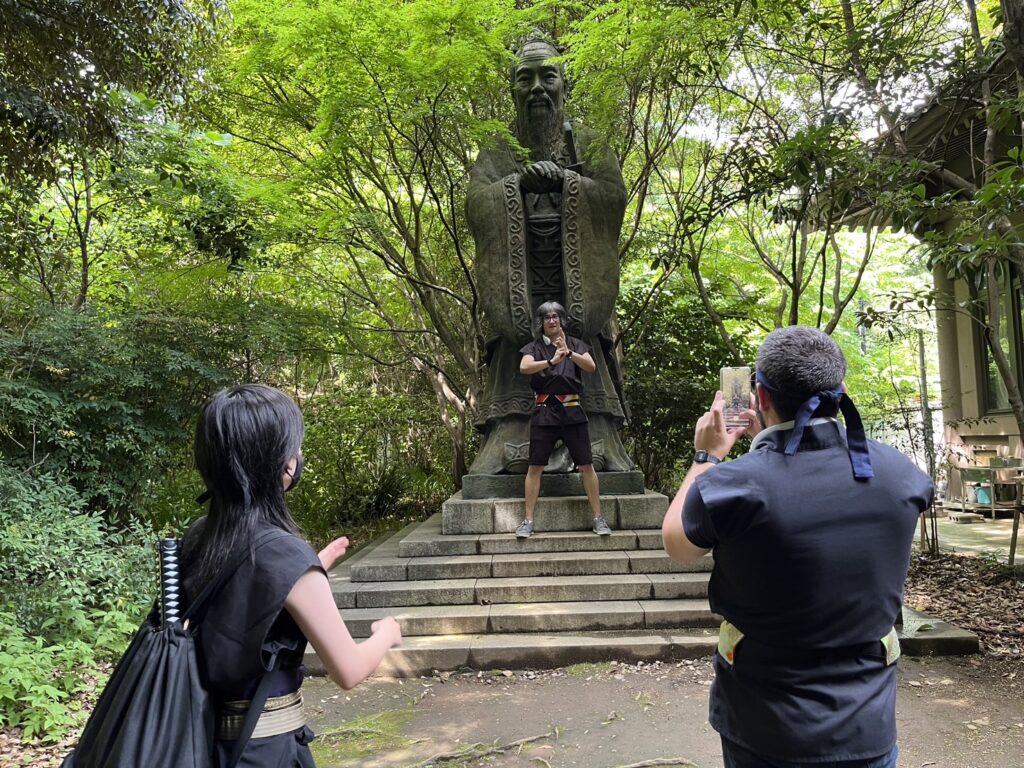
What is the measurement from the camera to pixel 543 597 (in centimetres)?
509

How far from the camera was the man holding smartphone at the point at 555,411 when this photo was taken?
5523 millimetres

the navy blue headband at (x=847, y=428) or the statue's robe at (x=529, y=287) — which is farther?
the statue's robe at (x=529, y=287)

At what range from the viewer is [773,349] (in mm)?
1553

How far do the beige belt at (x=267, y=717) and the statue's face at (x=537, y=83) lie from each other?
6.56 meters

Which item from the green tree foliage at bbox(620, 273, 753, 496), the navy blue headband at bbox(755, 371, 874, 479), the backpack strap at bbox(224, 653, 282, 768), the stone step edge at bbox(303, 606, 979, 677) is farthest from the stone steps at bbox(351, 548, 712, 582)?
the green tree foliage at bbox(620, 273, 753, 496)

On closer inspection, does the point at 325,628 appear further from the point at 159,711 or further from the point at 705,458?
the point at 705,458

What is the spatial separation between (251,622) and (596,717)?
109 inches

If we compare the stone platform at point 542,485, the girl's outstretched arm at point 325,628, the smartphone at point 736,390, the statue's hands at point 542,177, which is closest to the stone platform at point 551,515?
the stone platform at point 542,485

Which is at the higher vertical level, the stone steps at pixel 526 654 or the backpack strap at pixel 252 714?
the backpack strap at pixel 252 714

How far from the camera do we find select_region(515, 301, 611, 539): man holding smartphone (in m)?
5.52

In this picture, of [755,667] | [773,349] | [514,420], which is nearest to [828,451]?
[773,349]

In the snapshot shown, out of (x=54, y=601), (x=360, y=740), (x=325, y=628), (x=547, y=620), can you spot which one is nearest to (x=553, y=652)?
(x=547, y=620)

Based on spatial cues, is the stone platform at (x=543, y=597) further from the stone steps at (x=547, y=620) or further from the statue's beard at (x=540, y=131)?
the statue's beard at (x=540, y=131)

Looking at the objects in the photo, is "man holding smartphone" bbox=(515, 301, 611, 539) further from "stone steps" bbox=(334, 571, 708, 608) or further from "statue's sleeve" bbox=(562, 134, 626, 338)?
"statue's sleeve" bbox=(562, 134, 626, 338)
